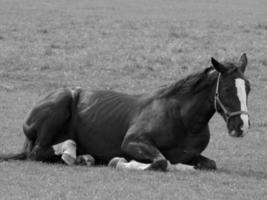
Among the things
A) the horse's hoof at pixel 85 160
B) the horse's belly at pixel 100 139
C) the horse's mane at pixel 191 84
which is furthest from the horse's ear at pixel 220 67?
the horse's hoof at pixel 85 160

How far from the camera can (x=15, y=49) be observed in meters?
26.2

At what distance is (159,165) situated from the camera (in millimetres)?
10617

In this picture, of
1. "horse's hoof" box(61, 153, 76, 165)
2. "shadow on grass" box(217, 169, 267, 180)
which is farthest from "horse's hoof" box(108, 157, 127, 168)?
"shadow on grass" box(217, 169, 267, 180)

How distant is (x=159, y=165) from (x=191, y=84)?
1.15 metres

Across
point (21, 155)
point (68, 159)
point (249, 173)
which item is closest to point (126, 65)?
point (21, 155)

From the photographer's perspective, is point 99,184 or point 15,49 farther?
point 15,49

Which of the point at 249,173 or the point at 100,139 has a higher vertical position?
the point at 100,139

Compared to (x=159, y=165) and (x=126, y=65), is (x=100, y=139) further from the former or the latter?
(x=126, y=65)

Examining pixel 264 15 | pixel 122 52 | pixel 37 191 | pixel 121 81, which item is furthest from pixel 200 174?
pixel 264 15

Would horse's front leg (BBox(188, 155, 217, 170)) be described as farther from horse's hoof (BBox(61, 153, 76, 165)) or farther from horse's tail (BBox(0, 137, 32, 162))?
horse's tail (BBox(0, 137, 32, 162))

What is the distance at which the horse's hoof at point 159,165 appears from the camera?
34.8 ft

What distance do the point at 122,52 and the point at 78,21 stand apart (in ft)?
29.2

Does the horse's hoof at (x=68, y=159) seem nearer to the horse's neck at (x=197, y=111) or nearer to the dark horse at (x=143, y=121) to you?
the dark horse at (x=143, y=121)

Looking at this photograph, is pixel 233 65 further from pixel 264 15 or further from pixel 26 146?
pixel 264 15
